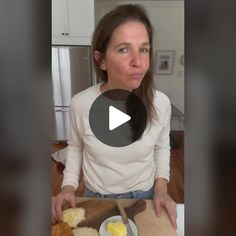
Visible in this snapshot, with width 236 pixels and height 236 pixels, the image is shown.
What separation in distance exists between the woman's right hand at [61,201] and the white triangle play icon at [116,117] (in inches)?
3.7

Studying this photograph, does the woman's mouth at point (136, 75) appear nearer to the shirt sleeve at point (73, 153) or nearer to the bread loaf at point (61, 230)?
the shirt sleeve at point (73, 153)

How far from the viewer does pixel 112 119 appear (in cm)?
30

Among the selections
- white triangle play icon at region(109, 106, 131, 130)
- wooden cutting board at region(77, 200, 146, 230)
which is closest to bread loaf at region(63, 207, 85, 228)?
wooden cutting board at region(77, 200, 146, 230)

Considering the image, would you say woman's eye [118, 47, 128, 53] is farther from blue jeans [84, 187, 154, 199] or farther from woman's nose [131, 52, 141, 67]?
blue jeans [84, 187, 154, 199]

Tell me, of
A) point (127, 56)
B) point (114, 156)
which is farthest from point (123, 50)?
point (114, 156)

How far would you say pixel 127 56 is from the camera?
291mm

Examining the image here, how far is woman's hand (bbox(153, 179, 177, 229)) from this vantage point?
312mm

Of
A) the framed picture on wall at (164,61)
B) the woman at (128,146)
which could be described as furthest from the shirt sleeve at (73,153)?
the framed picture on wall at (164,61)

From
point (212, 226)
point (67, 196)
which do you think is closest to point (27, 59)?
point (67, 196)

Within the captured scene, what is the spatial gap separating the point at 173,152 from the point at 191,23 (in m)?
0.14

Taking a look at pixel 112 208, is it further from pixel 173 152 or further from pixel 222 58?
pixel 222 58

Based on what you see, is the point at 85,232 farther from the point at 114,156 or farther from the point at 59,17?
the point at 59,17
